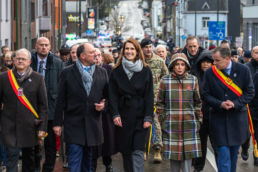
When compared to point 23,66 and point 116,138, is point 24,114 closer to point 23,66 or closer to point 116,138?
point 23,66

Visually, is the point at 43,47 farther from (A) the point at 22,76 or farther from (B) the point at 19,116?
(B) the point at 19,116

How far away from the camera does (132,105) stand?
7996 millimetres

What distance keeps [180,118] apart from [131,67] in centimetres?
93

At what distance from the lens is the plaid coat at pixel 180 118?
8117 millimetres

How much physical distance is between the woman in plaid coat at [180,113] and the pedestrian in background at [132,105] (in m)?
0.26

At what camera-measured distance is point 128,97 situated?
26.2ft

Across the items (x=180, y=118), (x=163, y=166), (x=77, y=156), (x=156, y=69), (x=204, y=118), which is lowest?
(x=163, y=166)

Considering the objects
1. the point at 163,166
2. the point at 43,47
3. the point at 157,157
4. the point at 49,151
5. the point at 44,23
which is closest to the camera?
the point at 49,151

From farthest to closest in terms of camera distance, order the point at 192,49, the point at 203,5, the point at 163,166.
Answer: the point at 203,5 < the point at 163,166 < the point at 192,49

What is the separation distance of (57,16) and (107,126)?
6068cm

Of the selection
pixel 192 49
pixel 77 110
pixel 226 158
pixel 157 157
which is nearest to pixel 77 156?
pixel 77 110

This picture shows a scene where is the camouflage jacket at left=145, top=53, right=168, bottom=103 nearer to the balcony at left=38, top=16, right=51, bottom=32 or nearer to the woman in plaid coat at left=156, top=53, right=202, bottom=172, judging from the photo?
the woman in plaid coat at left=156, top=53, right=202, bottom=172

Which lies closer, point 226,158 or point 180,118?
point 180,118

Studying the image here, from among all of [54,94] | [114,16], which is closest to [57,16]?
[54,94]
